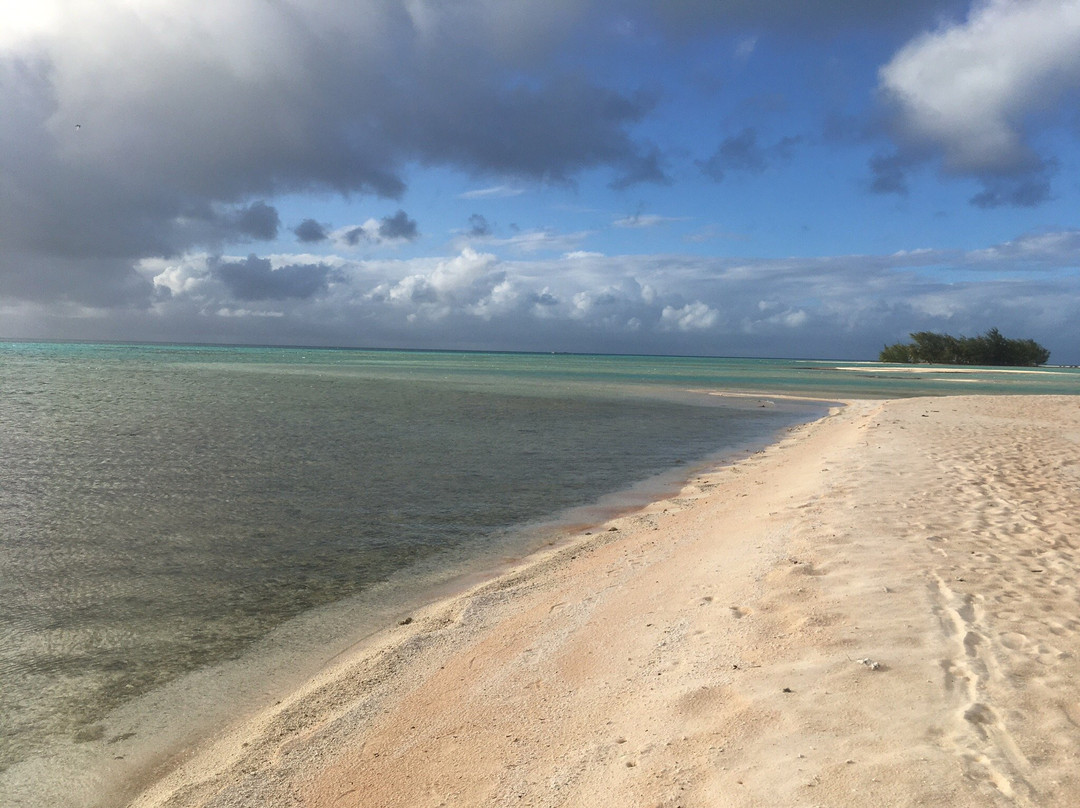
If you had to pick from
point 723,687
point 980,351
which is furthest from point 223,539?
point 980,351

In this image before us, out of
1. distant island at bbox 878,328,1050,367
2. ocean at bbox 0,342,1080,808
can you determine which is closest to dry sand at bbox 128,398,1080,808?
ocean at bbox 0,342,1080,808

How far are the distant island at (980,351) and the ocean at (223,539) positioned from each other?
4952 inches

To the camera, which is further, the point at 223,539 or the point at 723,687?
the point at 223,539

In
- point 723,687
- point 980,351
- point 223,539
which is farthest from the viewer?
point 980,351

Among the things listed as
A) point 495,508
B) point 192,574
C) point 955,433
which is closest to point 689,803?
point 192,574

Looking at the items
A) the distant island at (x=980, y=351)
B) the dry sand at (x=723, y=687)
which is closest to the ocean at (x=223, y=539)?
the dry sand at (x=723, y=687)

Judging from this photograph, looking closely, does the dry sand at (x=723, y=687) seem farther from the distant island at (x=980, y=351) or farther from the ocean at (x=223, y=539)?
the distant island at (x=980, y=351)

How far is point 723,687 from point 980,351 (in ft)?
483

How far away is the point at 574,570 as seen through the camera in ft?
27.2

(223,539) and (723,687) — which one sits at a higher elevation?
(723,687)

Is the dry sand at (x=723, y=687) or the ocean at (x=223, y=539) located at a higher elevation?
the dry sand at (x=723, y=687)

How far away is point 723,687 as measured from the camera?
457 cm

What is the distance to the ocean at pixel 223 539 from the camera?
17.3 feet

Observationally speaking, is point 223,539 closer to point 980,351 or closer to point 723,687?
point 723,687
